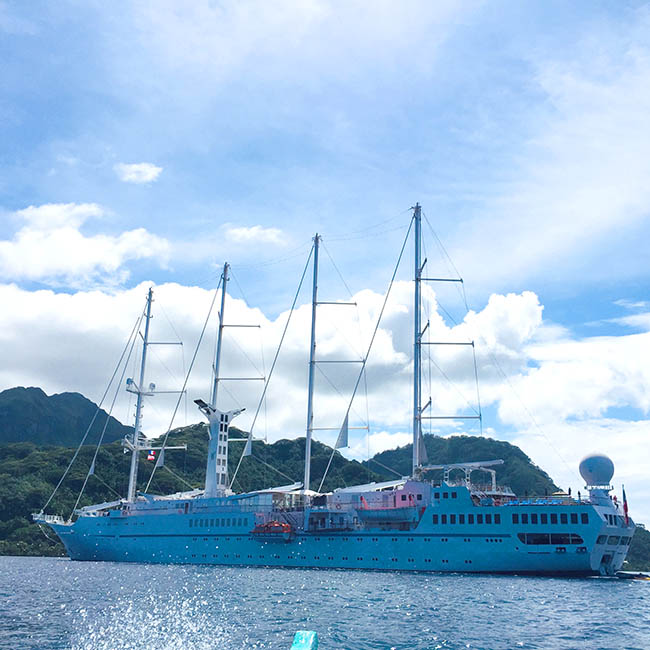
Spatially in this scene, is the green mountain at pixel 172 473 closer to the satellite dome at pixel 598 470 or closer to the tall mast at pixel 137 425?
the tall mast at pixel 137 425

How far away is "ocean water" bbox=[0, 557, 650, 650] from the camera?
21.1m

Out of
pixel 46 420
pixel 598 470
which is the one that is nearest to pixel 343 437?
pixel 598 470

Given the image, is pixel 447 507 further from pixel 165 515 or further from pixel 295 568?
pixel 165 515

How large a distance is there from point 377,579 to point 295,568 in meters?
12.0

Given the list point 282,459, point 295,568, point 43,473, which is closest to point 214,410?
point 295,568

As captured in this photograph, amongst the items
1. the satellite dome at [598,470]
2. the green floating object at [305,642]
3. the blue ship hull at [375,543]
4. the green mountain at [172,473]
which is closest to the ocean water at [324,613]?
the blue ship hull at [375,543]

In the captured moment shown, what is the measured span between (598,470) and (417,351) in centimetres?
1592

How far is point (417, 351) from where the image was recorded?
5503cm

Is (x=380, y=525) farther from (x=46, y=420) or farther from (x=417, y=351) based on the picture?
(x=46, y=420)

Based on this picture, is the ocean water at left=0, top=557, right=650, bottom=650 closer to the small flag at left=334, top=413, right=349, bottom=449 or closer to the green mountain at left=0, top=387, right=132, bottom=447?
the small flag at left=334, top=413, right=349, bottom=449

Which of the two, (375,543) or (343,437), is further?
(343,437)

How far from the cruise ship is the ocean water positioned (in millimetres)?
3551

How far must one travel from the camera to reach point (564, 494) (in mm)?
46969

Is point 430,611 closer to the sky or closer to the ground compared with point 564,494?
closer to the ground
